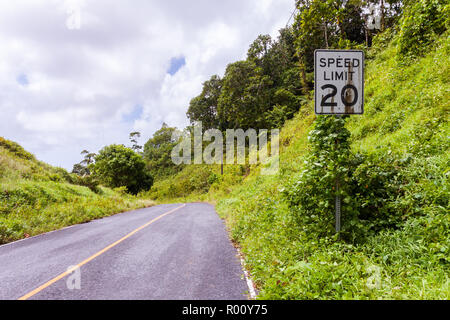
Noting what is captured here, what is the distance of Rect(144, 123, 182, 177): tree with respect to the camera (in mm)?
55750

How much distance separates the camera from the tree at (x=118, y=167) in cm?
3294

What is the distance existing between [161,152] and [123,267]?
58.7 m

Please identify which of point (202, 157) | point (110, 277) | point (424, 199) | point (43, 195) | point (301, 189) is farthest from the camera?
point (202, 157)

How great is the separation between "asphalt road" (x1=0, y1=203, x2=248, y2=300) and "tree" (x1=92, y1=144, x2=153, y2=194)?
→ 2735 cm

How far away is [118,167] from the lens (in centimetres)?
3312

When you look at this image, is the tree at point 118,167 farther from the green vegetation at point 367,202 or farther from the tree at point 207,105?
the green vegetation at point 367,202

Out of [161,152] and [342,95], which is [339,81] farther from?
[161,152]

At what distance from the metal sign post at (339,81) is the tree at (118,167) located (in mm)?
33203

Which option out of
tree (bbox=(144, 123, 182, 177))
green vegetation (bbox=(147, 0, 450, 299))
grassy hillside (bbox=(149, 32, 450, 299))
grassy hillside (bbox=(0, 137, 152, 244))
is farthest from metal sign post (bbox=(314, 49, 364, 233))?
tree (bbox=(144, 123, 182, 177))

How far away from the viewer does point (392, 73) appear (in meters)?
9.71

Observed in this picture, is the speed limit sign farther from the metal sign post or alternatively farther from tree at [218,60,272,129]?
tree at [218,60,272,129]
